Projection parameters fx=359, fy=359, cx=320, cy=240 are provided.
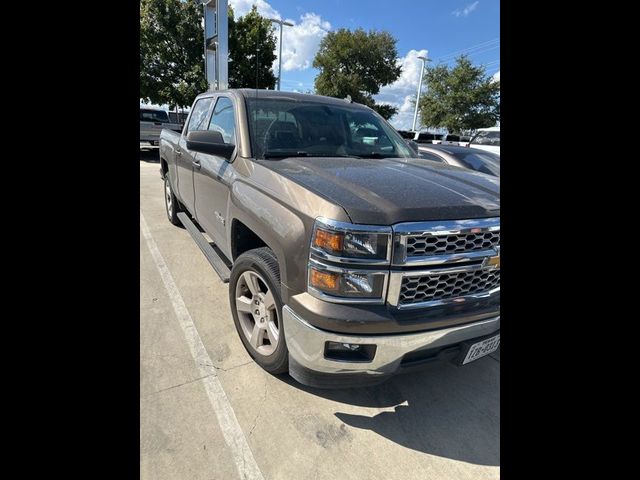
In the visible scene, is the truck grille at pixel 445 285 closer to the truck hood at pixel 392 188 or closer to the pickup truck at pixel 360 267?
the pickup truck at pixel 360 267

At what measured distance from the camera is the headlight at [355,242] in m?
1.76

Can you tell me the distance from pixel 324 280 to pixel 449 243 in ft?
2.28

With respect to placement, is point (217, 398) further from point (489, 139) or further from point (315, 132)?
point (489, 139)

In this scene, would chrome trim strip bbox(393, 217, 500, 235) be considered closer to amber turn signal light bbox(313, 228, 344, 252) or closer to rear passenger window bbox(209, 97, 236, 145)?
amber turn signal light bbox(313, 228, 344, 252)

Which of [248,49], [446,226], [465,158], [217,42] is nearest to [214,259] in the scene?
[446,226]

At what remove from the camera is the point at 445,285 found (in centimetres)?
198

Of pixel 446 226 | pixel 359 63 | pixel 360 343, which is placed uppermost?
pixel 359 63

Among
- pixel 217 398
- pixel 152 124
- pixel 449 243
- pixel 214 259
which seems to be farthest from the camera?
pixel 152 124

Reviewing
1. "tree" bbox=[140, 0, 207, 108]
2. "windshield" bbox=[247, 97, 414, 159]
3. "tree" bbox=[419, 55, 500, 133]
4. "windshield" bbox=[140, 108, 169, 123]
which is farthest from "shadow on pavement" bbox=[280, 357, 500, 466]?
"tree" bbox=[419, 55, 500, 133]

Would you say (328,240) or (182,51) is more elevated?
(182,51)

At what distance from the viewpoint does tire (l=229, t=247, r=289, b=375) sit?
7.30ft

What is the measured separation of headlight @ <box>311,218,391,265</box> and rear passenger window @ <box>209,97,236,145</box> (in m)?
1.65
